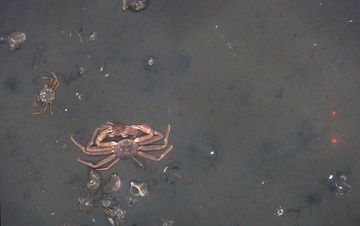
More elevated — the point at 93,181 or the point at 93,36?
the point at 93,36

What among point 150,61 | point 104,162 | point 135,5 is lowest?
point 104,162

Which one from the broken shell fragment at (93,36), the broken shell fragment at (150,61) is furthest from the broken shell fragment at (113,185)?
the broken shell fragment at (93,36)

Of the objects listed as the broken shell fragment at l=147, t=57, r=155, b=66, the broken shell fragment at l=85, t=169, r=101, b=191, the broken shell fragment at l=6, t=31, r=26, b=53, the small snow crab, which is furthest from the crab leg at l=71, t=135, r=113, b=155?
the broken shell fragment at l=6, t=31, r=26, b=53

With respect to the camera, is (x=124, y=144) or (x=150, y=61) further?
(x=150, y=61)

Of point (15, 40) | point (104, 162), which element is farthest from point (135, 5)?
point (104, 162)

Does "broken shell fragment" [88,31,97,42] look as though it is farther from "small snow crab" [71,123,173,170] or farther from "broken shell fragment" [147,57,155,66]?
"small snow crab" [71,123,173,170]

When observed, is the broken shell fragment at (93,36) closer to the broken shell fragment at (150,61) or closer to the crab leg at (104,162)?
the broken shell fragment at (150,61)

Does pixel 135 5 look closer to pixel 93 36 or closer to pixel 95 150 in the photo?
pixel 93 36
